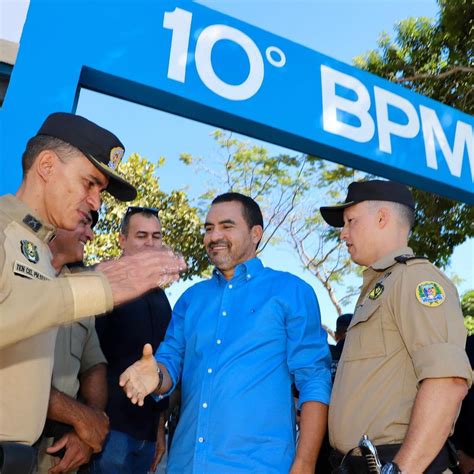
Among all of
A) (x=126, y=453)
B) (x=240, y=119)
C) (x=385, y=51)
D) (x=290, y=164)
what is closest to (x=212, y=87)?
(x=240, y=119)

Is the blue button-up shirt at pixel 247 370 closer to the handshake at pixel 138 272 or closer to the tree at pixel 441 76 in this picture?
the handshake at pixel 138 272

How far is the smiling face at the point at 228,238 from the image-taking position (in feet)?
9.65

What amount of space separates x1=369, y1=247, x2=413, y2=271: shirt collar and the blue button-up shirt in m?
0.38

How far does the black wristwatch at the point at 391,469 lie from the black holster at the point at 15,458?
3.84 feet

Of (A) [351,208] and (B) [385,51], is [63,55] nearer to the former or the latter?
(A) [351,208]

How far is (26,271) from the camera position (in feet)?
5.73

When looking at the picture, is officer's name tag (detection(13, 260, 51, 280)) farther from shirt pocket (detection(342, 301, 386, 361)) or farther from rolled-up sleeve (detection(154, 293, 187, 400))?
shirt pocket (detection(342, 301, 386, 361))

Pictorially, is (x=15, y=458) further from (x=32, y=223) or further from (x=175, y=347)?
→ (x=175, y=347)

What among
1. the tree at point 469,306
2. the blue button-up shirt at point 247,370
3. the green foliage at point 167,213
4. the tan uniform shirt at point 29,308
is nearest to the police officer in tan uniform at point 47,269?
the tan uniform shirt at point 29,308

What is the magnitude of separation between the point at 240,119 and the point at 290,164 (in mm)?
10355

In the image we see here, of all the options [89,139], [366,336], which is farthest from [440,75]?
[89,139]

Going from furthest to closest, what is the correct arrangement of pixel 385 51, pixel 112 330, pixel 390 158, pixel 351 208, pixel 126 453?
pixel 385 51, pixel 390 158, pixel 112 330, pixel 126 453, pixel 351 208

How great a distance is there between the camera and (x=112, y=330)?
3.38m

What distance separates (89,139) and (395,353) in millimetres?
1435
